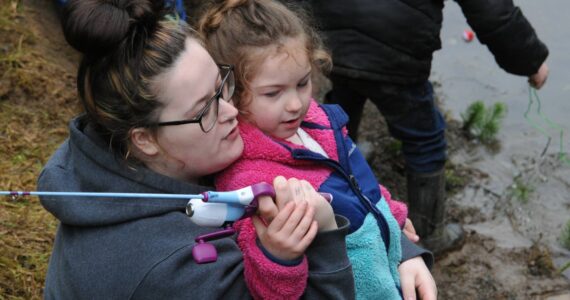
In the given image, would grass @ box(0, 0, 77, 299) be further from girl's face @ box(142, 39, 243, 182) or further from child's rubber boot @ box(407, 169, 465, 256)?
child's rubber boot @ box(407, 169, 465, 256)

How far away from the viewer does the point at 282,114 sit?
2.11m

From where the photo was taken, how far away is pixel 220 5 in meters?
2.20

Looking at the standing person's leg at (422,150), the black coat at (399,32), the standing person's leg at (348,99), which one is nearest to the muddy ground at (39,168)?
the standing person's leg at (422,150)

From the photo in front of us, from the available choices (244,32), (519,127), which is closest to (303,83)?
(244,32)

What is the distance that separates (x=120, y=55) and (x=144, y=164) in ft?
0.99

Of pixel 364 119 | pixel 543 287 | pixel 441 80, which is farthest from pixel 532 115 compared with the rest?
pixel 543 287

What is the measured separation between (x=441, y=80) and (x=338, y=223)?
4.03 meters

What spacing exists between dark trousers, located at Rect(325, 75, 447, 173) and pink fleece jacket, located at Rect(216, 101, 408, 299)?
1393mm

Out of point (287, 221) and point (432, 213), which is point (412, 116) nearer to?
point (432, 213)

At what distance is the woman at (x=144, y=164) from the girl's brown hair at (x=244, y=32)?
0.58 feet

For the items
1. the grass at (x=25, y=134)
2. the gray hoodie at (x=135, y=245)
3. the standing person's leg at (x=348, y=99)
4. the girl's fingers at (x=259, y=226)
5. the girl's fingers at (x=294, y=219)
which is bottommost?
the grass at (x=25, y=134)

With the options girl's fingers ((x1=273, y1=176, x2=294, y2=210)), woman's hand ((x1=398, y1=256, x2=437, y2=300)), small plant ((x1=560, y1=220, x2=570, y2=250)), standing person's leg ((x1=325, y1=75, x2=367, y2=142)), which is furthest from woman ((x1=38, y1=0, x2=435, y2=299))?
small plant ((x1=560, y1=220, x2=570, y2=250))

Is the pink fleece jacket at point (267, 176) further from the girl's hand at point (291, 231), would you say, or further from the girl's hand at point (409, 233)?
the girl's hand at point (409, 233)

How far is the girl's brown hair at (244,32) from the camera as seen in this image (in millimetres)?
2092
